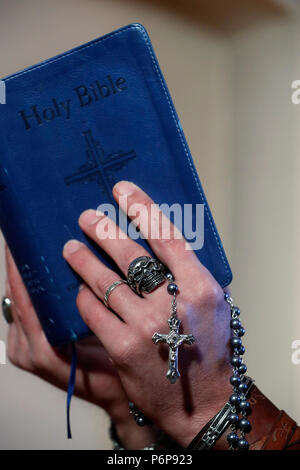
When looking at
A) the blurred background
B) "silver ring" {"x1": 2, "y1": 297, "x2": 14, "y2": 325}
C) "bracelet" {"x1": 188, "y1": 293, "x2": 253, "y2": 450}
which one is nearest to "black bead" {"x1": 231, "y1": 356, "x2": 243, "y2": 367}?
"bracelet" {"x1": 188, "y1": 293, "x2": 253, "y2": 450}

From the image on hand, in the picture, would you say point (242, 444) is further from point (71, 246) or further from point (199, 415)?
point (71, 246)

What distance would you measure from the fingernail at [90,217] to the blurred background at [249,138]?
950 mm

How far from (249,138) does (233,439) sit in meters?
1.31

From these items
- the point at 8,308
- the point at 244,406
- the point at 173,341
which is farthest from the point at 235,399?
the point at 8,308

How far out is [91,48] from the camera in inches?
24.5

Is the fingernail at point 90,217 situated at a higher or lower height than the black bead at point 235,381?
higher

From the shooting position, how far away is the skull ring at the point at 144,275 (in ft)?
1.85

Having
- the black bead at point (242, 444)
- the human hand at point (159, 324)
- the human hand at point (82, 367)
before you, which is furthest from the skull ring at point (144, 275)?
the human hand at point (82, 367)

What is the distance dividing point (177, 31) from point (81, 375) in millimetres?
1200

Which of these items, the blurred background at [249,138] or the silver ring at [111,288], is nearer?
the silver ring at [111,288]

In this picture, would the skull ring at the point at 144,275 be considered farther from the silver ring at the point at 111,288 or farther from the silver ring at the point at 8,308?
the silver ring at the point at 8,308

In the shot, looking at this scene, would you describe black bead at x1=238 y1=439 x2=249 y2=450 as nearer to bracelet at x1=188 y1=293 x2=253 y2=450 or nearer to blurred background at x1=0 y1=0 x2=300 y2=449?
bracelet at x1=188 y1=293 x2=253 y2=450

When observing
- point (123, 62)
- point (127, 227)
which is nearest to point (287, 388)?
point (127, 227)

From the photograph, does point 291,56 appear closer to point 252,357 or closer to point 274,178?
point 274,178
